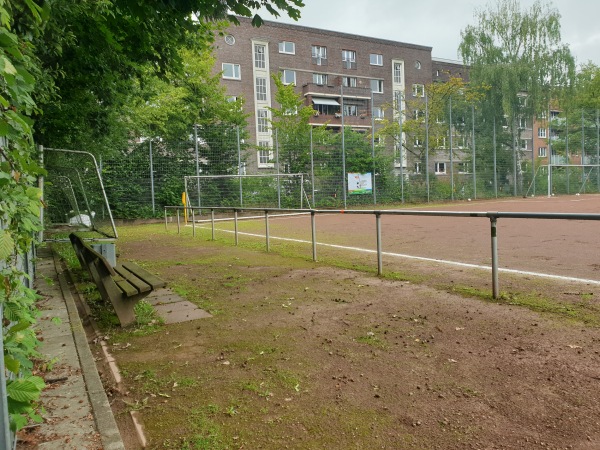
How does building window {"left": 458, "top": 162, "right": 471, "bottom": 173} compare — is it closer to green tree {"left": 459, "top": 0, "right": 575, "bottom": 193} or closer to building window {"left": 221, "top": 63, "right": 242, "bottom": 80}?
green tree {"left": 459, "top": 0, "right": 575, "bottom": 193}

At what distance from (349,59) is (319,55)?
3.46 metres

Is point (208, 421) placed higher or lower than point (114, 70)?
lower

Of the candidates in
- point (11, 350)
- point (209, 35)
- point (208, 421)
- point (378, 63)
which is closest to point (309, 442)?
point (208, 421)

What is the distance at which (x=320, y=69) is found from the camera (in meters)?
45.4

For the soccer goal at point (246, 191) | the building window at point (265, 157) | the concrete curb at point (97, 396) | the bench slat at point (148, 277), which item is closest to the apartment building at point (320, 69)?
the building window at point (265, 157)

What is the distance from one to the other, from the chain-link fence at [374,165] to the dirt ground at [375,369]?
7113mm

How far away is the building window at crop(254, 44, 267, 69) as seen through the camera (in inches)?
1625

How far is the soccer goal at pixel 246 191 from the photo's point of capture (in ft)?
69.7

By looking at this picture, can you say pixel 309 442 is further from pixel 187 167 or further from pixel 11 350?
pixel 187 167

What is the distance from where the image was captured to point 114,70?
23.2ft

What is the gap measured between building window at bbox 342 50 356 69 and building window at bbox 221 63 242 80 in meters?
11.7

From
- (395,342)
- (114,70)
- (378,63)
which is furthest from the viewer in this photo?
(378,63)

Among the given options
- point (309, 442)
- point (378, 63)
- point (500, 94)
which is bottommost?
point (309, 442)

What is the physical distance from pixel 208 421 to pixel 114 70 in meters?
6.05
